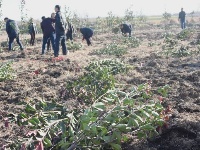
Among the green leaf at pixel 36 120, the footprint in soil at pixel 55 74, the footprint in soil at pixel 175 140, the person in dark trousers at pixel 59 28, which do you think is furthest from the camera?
the person in dark trousers at pixel 59 28

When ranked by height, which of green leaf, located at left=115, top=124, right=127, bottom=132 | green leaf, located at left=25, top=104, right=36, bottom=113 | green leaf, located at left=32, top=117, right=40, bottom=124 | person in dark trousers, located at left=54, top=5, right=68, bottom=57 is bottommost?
green leaf, located at left=115, top=124, right=127, bottom=132

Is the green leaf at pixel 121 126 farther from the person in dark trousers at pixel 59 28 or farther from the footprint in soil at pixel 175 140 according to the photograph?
the person in dark trousers at pixel 59 28

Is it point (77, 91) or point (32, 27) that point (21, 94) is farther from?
point (32, 27)

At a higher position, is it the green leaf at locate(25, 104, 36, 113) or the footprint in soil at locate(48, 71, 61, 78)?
the green leaf at locate(25, 104, 36, 113)

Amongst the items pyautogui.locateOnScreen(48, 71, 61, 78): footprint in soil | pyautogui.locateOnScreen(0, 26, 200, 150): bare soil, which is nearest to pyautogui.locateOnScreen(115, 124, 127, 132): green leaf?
pyautogui.locateOnScreen(0, 26, 200, 150): bare soil

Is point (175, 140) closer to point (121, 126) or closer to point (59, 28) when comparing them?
point (121, 126)

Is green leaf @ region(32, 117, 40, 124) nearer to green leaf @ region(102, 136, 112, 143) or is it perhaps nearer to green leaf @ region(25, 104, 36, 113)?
green leaf @ region(25, 104, 36, 113)

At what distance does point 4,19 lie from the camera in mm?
12625

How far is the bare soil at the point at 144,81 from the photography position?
3521mm

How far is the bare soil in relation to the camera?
3.52 meters

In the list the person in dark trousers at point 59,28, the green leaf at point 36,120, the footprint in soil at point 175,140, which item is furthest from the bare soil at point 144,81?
the person in dark trousers at point 59,28

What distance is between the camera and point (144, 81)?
23.1 ft

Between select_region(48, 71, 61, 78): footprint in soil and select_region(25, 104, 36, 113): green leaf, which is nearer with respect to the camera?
select_region(25, 104, 36, 113): green leaf

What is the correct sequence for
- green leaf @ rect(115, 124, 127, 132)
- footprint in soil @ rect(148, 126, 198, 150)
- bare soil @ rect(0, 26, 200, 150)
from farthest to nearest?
bare soil @ rect(0, 26, 200, 150) → footprint in soil @ rect(148, 126, 198, 150) → green leaf @ rect(115, 124, 127, 132)
